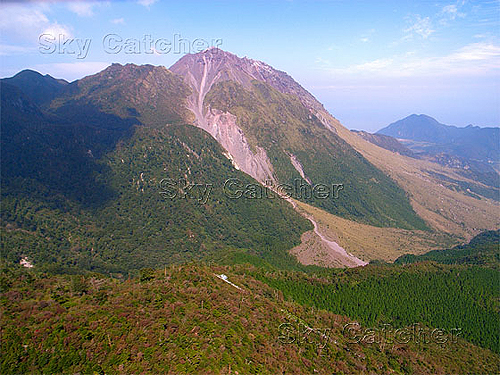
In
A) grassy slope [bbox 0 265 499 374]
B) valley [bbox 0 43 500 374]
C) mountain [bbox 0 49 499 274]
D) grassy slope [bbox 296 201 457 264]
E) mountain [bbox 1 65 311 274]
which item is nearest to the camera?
grassy slope [bbox 0 265 499 374]

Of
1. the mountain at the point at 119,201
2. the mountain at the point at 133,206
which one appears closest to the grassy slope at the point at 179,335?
the mountain at the point at 133,206

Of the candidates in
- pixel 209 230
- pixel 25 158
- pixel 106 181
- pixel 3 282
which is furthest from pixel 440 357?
pixel 25 158

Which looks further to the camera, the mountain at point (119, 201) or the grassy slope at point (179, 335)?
the mountain at point (119, 201)

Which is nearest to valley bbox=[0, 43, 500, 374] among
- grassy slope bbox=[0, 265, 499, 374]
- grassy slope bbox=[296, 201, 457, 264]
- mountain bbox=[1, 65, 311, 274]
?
grassy slope bbox=[0, 265, 499, 374]

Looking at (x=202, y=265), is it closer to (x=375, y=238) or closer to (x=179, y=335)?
(x=179, y=335)

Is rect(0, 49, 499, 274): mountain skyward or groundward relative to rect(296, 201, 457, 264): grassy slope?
skyward

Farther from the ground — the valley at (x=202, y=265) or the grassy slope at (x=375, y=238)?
the valley at (x=202, y=265)

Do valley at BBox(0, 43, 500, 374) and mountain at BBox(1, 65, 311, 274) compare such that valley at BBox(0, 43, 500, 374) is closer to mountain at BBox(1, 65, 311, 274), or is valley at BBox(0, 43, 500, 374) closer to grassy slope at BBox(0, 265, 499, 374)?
grassy slope at BBox(0, 265, 499, 374)

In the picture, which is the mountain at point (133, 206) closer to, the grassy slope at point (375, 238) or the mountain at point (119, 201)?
the mountain at point (119, 201)

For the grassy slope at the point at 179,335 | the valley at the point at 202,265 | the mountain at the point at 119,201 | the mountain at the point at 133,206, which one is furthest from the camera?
the mountain at the point at 133,206
